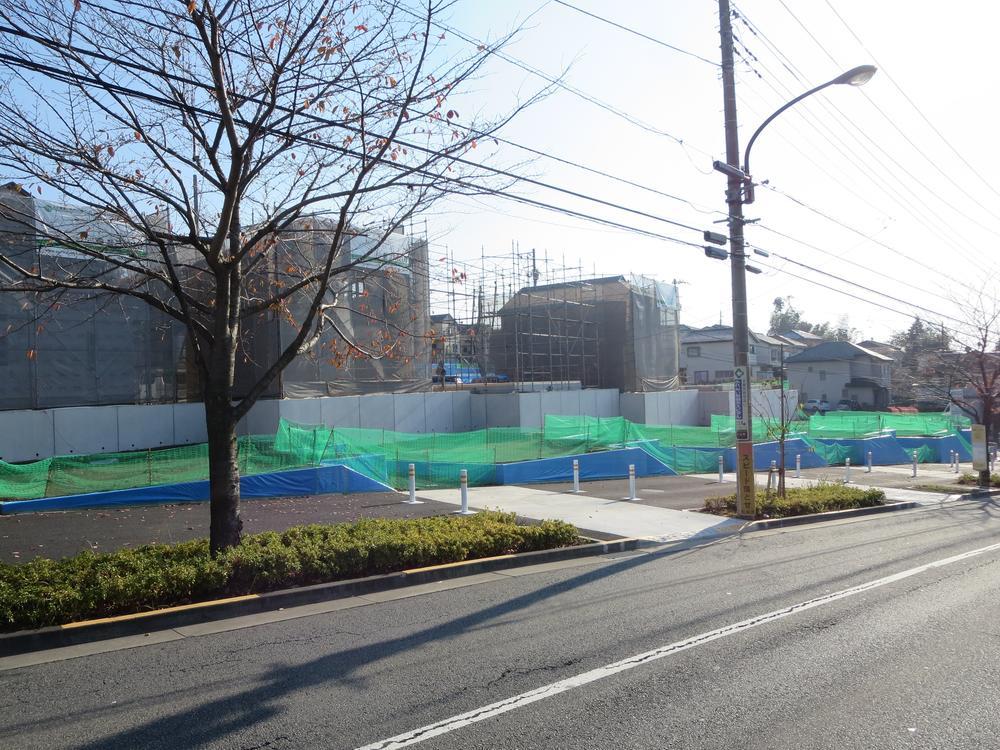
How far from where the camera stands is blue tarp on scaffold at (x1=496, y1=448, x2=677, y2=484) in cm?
2127

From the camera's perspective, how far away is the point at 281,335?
2605 centimetres

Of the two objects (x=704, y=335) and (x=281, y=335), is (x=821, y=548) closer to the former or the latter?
(x=281, y=335)

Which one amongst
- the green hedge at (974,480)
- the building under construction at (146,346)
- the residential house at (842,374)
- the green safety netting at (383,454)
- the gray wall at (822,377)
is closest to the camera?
the green safety netting at (383,454)

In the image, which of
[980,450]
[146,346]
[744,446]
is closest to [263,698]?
[744,446]

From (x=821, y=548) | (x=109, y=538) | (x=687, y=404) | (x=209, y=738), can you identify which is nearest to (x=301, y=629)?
(x=209, y=738)

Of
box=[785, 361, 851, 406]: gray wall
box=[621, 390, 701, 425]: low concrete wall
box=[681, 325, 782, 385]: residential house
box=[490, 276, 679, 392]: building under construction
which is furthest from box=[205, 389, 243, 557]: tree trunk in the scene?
box=[785, 361, 851, 406]: gray wall

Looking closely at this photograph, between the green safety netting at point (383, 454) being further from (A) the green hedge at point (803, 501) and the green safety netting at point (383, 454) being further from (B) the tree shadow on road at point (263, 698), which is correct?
(B) the tree shadow on road at point (263, 698)

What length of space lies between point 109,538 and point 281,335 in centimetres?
1404

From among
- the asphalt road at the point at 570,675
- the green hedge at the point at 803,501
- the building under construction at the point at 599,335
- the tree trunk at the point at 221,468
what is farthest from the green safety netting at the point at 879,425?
the tree trunk at the point at 221,468

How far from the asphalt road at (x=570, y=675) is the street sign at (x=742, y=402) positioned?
19.7 ft

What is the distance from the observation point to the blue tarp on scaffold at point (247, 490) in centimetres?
1537

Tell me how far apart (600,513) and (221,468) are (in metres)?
8.82

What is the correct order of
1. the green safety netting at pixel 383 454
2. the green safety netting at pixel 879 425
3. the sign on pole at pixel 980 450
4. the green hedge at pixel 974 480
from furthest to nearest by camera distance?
1. the green safety netting at pixel 879 425
2. the green hedge at pixel 974 480
3. the sign on pole at pixel 980 450
4. the green safety netting at pixel 383 454

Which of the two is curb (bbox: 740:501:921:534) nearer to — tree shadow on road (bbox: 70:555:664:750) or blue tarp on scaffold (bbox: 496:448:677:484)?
blue tarp on scaffold (bbox: 496:448:677:484)
